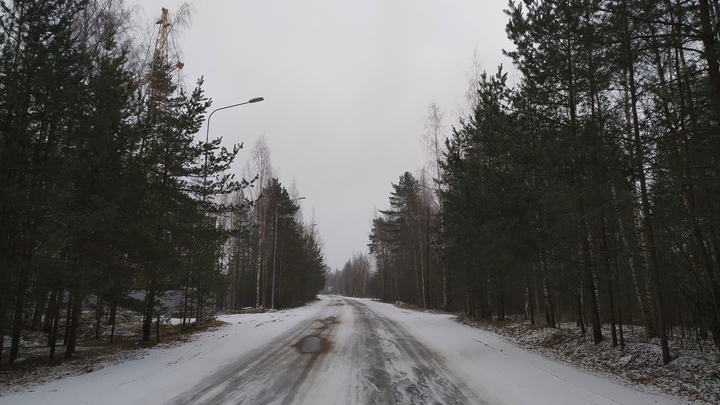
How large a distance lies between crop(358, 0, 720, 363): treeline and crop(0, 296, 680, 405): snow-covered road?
9.03 ft

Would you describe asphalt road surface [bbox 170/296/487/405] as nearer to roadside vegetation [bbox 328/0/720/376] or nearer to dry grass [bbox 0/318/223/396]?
dry grass [bbox 0/318/223/396]

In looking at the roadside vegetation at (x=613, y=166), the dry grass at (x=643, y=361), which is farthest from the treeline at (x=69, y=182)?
the dry grass at (x=643, y=361)

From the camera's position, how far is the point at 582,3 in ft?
21.4

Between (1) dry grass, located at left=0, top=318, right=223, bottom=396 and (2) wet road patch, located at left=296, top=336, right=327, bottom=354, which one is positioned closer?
(1) dry grass, located at left=0, top=318, right=223, bottom=396

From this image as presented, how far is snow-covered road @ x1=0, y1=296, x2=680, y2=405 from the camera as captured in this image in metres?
5.03

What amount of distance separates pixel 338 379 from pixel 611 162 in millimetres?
6864

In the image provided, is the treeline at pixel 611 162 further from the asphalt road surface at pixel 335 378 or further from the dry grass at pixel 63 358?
the dry grass at pixel 63 358

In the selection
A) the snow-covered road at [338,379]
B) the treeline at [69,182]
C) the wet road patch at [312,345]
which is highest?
the treeline at [69,182]

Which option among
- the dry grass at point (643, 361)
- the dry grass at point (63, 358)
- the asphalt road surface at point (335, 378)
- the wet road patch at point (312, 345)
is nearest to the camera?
the asphalt road surface at point (335, 378)

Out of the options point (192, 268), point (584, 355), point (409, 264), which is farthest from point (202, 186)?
point (409, 264)

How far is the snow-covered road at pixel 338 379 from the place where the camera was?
198 inches

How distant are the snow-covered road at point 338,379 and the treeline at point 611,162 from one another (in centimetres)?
275

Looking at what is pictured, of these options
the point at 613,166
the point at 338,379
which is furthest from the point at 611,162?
the point at 338,379

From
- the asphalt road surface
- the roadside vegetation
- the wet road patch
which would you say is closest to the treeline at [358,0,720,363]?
the roadside vegetation
